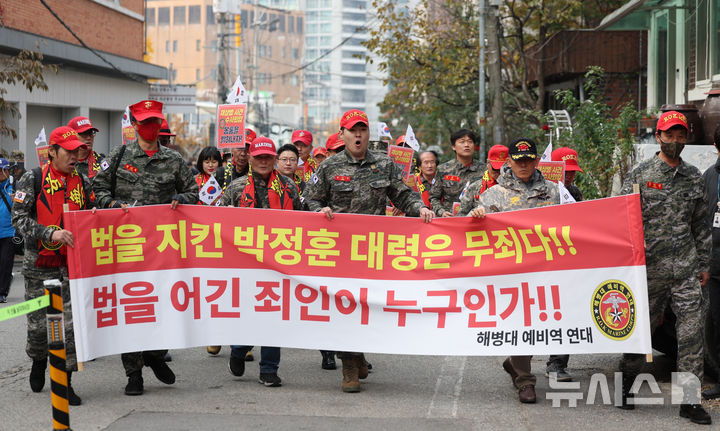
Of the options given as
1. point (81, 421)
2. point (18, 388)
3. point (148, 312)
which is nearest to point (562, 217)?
point (148, 312)

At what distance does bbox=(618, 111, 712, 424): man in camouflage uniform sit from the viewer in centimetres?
666

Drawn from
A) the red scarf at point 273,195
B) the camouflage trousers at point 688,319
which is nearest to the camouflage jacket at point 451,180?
the red scarf at point 273,195

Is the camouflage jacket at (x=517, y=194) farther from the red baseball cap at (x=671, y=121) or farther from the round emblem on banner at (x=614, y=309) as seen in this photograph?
the red baseball cap at (x=671, y=121)

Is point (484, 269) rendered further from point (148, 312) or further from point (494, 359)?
point (148, 312)

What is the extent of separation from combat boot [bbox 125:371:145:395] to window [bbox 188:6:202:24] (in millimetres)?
110606

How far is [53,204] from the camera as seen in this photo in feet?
23.8

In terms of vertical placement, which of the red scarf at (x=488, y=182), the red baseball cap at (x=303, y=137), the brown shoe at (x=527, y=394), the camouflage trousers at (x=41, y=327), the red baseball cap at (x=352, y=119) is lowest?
the brown shoe at (x=527, y=394)

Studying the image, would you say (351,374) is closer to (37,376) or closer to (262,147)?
(262,147)

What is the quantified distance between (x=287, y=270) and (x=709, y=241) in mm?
3343

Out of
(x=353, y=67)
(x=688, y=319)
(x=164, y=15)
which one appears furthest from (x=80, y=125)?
(x=353, y=67)

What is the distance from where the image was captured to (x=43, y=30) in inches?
899

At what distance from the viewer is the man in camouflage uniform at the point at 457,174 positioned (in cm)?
1069

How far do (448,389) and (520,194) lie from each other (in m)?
1.76

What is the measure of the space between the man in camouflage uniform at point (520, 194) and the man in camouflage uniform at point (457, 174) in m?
3.24
